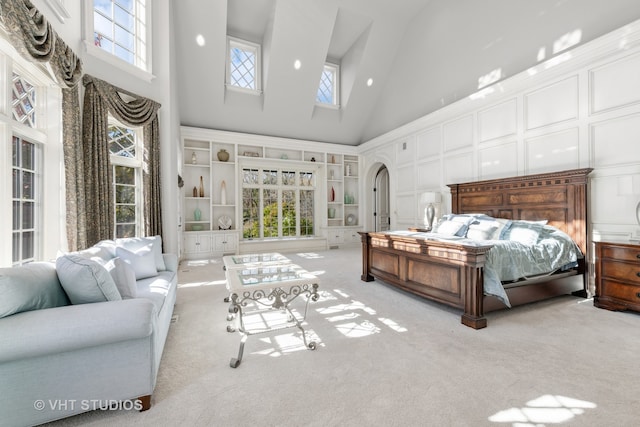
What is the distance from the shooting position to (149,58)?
4.30m

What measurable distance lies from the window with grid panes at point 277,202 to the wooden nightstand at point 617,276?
6182 mm

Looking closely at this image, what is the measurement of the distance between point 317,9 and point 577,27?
13.9ft

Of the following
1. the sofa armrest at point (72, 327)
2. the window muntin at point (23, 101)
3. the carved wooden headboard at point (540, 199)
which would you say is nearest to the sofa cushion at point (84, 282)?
the sofa armrest at point (72, 327)

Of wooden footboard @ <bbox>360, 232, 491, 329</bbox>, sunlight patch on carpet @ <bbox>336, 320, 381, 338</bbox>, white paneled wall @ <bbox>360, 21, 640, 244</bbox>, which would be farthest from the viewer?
white paneled wall @ <bbox>360, 21, 640, 244</bbox>

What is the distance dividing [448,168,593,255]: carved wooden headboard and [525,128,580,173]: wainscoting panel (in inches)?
9.2

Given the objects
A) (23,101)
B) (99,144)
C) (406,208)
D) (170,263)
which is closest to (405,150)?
(406,208)

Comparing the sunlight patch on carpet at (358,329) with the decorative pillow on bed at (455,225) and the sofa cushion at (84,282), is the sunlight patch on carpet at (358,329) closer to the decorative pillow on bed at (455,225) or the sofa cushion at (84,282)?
the sofa cushion at (84,282)

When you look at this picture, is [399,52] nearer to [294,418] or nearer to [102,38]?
[102,38]

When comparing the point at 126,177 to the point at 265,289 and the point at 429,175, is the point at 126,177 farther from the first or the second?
the point at 429,175

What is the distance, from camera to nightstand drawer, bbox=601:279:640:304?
283cm

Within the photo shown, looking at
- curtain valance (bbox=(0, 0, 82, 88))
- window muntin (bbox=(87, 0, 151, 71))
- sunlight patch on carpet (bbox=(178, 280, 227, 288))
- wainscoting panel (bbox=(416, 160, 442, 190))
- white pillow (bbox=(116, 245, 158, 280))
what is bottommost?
sunlight patch on carpet (bbox=(178, 280, 227, 288))

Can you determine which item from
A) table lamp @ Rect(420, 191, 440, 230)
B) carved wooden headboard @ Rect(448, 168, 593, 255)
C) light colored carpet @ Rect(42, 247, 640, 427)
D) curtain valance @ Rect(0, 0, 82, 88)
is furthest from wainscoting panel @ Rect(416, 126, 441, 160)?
curtain valance @ Rect(0, 0, 82, 88)

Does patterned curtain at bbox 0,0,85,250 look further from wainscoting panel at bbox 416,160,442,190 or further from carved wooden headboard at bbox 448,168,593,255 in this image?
wainscoting panel at bbox 416,160,442,190

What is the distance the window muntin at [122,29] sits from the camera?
11.7 ft
